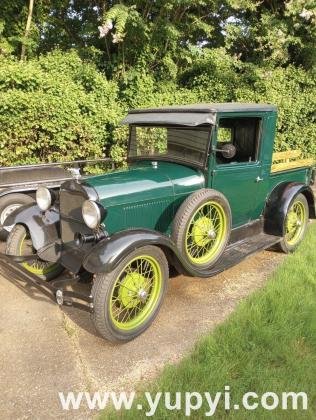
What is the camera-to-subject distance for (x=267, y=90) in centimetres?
944

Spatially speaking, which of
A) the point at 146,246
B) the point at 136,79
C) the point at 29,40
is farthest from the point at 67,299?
the point at 29,40

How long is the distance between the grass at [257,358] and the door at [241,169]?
1.05 meters

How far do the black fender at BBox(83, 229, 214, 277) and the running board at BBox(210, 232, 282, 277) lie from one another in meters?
0.76

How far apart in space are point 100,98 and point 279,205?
4.50 meters

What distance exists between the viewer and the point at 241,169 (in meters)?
4.08

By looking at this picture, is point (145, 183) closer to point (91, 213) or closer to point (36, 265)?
point (91, 213)

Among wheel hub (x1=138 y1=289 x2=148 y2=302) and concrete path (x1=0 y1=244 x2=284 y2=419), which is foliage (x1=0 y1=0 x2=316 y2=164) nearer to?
concrete path (x1=0 y1=244 x2=284 y2=419)

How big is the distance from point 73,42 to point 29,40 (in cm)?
145

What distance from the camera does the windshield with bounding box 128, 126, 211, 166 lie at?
376 cm

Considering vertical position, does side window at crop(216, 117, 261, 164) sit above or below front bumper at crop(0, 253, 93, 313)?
above

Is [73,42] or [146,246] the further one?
[73,42]

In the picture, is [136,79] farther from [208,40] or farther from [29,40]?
[208,40]

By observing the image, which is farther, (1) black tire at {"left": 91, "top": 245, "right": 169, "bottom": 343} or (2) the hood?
(2) the hood

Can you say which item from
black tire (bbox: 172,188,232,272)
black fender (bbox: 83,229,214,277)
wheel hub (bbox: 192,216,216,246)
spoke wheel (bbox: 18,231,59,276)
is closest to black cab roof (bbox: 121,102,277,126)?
black tire (bbox: 172,188,232,272)
